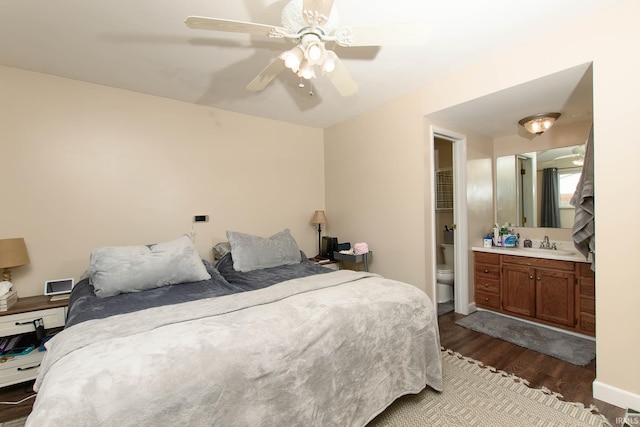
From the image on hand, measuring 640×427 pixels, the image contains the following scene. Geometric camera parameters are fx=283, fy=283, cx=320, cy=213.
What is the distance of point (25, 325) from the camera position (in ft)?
7.00

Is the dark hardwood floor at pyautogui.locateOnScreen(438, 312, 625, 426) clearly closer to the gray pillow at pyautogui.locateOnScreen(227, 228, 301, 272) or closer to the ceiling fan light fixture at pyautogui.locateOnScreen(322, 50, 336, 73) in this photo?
the gray pillow at pyautogui.locateOnScreen(227, 228, 301, 272)

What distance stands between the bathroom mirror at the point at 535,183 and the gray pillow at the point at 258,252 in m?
2.91

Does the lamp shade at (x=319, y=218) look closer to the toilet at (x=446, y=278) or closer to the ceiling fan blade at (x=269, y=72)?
the toilet at (x=446, y=278)

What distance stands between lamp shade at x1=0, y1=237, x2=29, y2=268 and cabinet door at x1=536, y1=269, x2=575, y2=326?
15.7 feet

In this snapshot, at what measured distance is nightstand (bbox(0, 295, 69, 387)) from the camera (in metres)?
2.09

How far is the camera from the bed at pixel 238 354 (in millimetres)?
1042

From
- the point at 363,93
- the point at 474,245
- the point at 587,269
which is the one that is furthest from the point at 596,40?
the point at 474,245

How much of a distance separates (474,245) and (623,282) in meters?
1.83

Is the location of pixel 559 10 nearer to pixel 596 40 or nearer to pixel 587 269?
pixel 596 40

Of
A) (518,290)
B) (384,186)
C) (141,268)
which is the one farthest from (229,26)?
(518,290)

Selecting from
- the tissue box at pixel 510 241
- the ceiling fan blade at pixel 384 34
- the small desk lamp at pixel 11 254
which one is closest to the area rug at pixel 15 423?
the small desk lamp at pixel 11 254

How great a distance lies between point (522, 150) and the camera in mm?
3609

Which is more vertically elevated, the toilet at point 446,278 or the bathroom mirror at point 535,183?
the bathroom mirror at point 535,183

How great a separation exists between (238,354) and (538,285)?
10.7ft
